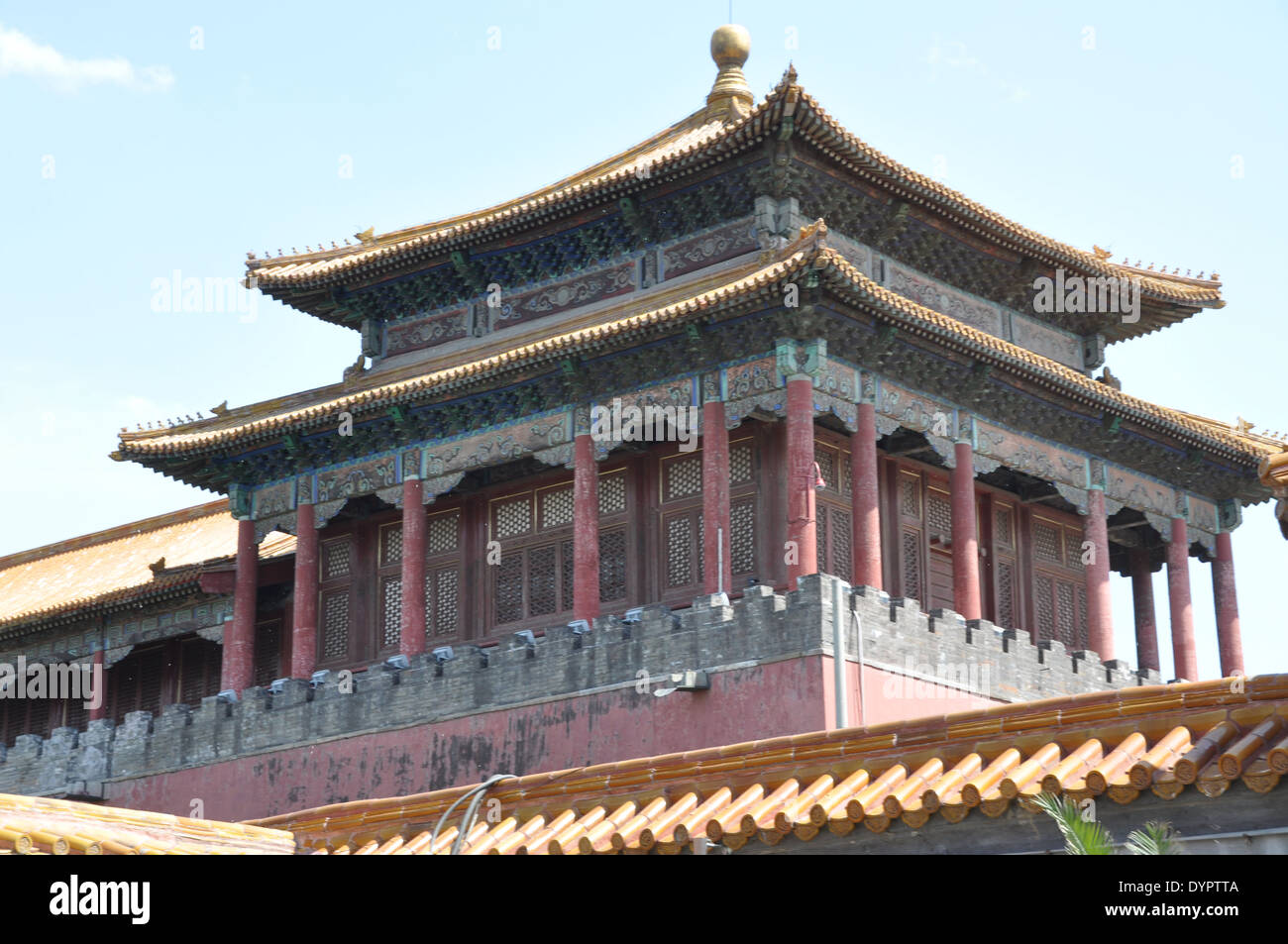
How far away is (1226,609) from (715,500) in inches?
361

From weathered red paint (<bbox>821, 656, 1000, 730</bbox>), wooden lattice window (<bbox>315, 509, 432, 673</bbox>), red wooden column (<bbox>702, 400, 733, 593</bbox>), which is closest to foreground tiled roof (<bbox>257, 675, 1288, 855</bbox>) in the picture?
weathered red paint (<bbox>821, 656, 1000, 730</bbox>)

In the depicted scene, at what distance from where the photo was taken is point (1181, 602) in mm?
27953

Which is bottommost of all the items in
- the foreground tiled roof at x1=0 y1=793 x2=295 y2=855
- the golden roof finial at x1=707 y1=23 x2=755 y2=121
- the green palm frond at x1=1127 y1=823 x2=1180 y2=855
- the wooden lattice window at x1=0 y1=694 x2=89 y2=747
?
the green palm frond at x1=1127 y1=823 x2=1180 y2=855

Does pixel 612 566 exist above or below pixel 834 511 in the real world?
below

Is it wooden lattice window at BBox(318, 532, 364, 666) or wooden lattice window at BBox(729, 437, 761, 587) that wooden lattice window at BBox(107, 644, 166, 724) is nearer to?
wooden lattice window at BBox(318, 532, 364, 666)

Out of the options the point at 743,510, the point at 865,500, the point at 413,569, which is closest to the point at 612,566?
the point at 743,510

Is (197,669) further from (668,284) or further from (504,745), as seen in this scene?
(668,284)

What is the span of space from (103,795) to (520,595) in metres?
6.68

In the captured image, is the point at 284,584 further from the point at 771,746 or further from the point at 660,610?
the point at 771,746

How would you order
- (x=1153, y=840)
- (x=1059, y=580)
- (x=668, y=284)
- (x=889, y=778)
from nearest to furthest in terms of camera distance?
1. (x=1153, y=840)
2. (x=889, y=778)
3. (x=668, y=284)
4. (x=1059, y=580)

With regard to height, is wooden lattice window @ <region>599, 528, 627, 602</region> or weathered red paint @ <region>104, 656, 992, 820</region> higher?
wooden lattice window @ <region>599, 528, 627, 602</region>

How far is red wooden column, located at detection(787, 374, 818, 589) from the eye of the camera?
22297 millimetres

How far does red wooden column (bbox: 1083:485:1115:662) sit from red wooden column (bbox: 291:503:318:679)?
1043 centimetres

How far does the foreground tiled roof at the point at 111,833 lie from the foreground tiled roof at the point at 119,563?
15.2 metres
